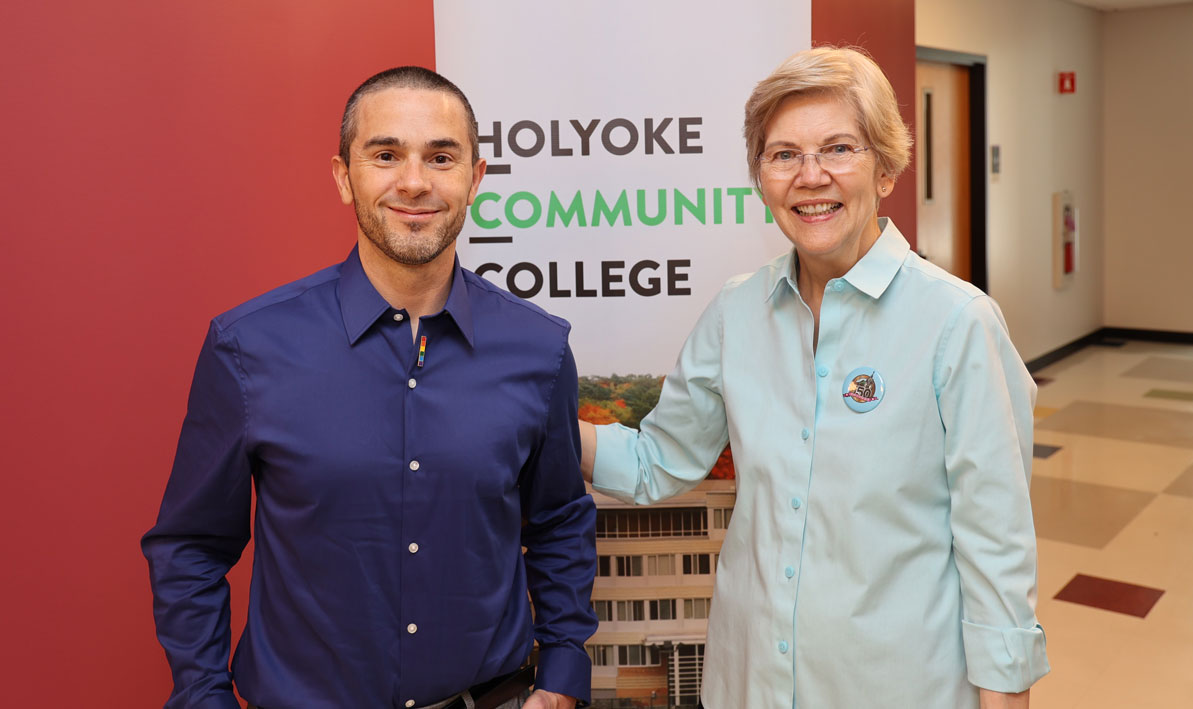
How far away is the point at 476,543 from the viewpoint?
147 cm

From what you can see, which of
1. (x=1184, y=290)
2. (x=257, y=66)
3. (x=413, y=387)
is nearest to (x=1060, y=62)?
(x=1184, y=290)

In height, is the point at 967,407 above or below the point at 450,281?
below

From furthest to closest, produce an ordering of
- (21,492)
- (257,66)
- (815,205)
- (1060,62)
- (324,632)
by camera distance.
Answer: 1. (1060,62)
2. (257,66)
3. (21,492)
4. (815,205)
5. (324,632)

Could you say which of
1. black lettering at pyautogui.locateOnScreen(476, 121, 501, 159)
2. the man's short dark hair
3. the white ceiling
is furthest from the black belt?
the white ceiling

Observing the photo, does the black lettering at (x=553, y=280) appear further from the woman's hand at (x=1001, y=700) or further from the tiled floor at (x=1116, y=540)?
the tiled floor at (x=1116, y=540)

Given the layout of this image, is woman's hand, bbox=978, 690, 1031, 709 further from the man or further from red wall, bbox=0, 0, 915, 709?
red wall, bbox=0, 0, 915, 709

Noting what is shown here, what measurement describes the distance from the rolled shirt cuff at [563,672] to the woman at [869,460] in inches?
9.9

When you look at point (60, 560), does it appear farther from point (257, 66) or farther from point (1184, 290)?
point (1184, 290)

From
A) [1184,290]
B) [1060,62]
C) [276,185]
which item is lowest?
[1184,290]

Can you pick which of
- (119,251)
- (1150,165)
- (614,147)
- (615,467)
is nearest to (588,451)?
(615,467)

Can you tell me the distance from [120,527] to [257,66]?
1.03 metres

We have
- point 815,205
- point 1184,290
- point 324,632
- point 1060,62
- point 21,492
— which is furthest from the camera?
point 1184,290

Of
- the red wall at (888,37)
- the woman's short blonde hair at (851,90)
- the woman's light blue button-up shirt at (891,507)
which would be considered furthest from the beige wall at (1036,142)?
the woman's light blue button-up shirt at (891,507)

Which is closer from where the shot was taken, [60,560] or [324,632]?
[324,632]
